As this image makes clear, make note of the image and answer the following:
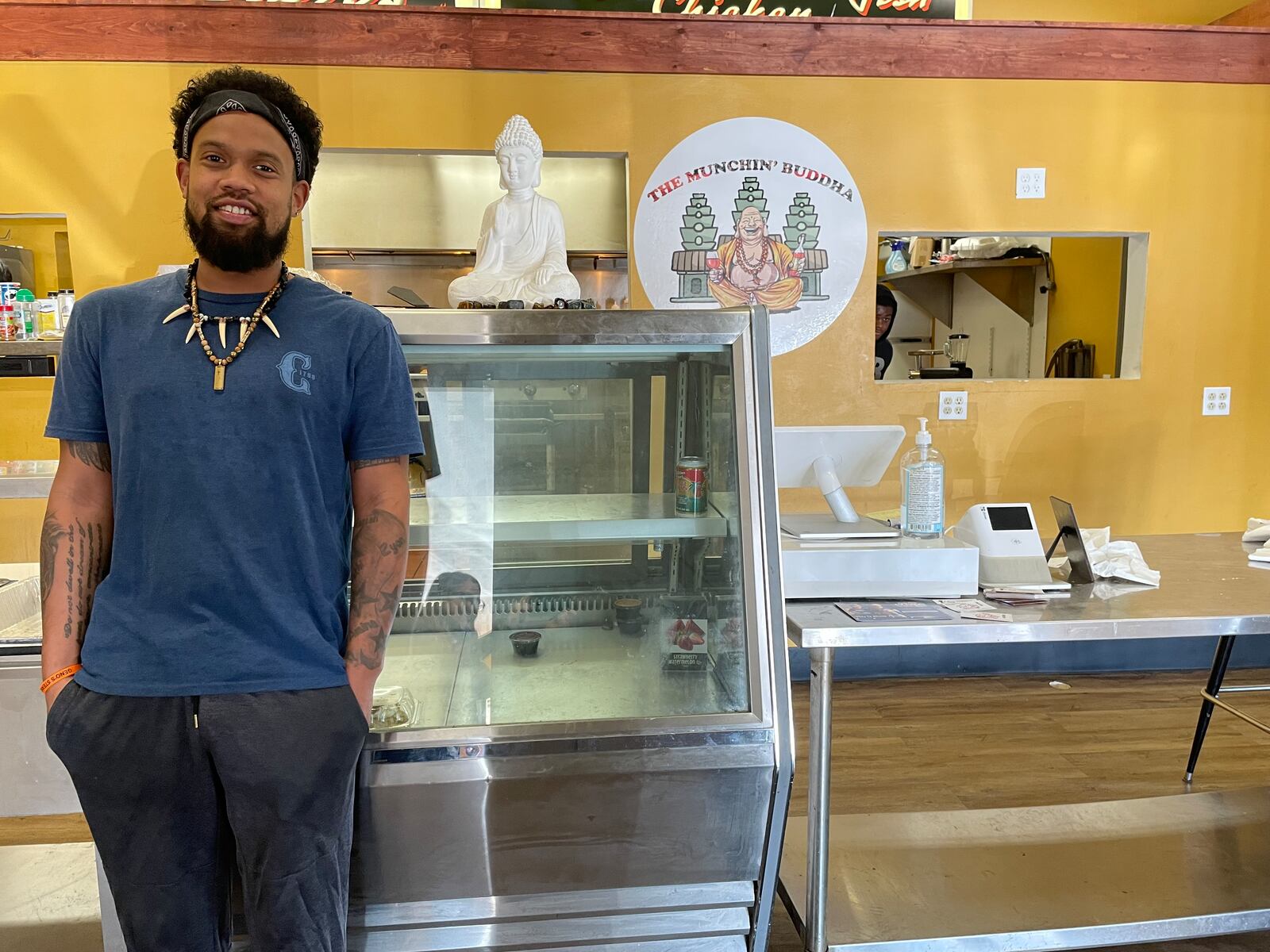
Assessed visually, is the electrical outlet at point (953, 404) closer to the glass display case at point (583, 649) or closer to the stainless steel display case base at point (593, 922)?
the glass display case at point (583, 649)

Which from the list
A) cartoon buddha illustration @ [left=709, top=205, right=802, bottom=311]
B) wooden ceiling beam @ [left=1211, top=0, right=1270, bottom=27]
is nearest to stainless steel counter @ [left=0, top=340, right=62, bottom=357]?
cartoon buddha illustration @ [left=709, top=205, right=802, bottom=311]

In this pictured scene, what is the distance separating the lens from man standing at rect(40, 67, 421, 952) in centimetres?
125

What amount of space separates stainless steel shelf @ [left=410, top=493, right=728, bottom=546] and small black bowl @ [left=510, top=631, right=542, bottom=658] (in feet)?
0.77

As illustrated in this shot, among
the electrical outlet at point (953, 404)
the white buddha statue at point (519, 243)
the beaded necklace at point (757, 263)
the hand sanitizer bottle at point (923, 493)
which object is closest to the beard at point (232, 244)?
the white buddha statue at point (519, 243)

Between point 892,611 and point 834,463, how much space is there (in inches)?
16.8

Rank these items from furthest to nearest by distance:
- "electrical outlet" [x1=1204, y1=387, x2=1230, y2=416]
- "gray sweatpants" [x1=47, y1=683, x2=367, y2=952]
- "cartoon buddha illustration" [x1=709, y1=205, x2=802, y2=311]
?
"electrical outlet" [x1=1204, y1=387, x2=1230, y2=416] < "cartoon buddha illustration" [x1=709, y1=205, x2=802, y2=311] < "gray sweatpants" [x1=47, y1=683, x2=367, y2=952]

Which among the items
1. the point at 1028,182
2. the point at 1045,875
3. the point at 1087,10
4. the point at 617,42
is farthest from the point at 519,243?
the point at 1087,10

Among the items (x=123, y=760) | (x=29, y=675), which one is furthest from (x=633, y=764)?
(x=29, y=675)

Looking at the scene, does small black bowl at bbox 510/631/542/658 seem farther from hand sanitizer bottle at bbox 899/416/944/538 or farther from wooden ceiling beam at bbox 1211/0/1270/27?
wooden ceiling beam at bbox 1211/0/1270/27

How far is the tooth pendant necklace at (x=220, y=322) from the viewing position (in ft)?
4.17

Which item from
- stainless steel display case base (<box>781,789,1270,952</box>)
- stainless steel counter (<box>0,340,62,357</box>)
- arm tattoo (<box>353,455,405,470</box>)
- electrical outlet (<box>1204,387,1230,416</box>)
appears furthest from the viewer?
electrical outlet (<box>1204,387,1230,416</box>)

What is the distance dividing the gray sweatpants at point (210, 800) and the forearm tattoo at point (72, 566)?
0.11m

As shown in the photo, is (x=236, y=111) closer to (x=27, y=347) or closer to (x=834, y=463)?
(x=834, y=463)

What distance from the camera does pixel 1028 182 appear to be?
404 cm
